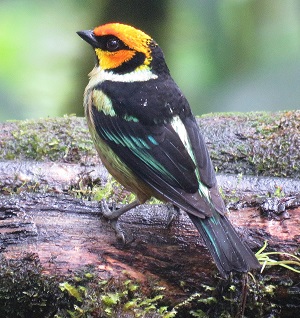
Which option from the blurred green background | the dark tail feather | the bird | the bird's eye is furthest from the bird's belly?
the blurred green background

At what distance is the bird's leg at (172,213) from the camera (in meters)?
3.87

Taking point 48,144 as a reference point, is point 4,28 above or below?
above

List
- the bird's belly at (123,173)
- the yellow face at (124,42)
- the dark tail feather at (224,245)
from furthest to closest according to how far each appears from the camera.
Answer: the yellow face at (124,42)
the bird's belly at (123,173)
the dark tail feather at (224,245)

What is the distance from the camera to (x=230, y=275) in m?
3.58

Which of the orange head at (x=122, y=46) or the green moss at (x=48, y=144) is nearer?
the orange head at (x=122, y=46)

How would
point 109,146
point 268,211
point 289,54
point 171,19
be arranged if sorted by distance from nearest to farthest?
point 268,211 → point 109,146 → point 289,54 → point 171,19

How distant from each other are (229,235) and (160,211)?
0.62 m

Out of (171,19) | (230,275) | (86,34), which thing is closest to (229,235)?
(230,275)

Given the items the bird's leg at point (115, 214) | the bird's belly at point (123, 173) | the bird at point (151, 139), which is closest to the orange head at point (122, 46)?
the bird at point (151, 139)

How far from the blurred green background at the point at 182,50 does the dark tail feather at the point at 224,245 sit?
12.0 feet

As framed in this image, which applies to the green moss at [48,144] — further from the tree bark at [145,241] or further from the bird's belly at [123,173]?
the tree bark at [145,241]

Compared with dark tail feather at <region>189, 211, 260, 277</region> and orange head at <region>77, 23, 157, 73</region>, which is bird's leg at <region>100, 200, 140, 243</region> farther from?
orange head at <region>77, 23, 157, 73</region>

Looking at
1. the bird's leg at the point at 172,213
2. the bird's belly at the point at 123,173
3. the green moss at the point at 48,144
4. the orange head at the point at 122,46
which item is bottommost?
the green moss at the point at 48,144

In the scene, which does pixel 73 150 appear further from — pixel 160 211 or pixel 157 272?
pixel 157 272
